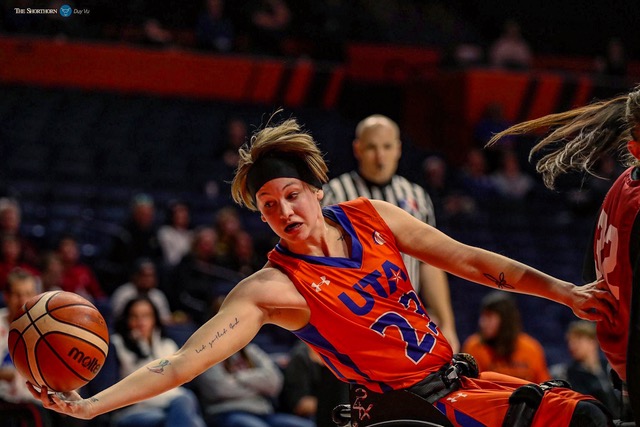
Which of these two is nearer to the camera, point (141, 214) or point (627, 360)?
point (627, 360)

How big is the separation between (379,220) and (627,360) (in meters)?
1.16

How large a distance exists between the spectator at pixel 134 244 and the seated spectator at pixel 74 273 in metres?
0.51

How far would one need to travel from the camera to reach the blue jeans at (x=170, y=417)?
6.94 meters

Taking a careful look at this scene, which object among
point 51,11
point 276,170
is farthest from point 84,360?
point 51,11

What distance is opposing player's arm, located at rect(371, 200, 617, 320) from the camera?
3537mm

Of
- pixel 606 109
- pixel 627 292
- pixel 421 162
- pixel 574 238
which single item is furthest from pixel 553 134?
pixel 421 162

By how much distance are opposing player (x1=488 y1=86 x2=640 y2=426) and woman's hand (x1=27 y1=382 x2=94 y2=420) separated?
172 centimetres

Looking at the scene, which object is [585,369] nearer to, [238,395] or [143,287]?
[238,395]

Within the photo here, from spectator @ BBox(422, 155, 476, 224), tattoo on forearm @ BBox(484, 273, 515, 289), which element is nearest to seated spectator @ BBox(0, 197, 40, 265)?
spectator @ BBox(422, 155, 476, 224)

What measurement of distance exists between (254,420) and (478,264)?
3963mm

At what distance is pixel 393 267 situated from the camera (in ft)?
12.1

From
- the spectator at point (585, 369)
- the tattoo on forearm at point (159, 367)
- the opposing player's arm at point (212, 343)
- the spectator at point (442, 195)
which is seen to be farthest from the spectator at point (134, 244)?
the tattoo on forearm at point (159, 367)

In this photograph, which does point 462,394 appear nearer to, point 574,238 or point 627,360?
point 627,360

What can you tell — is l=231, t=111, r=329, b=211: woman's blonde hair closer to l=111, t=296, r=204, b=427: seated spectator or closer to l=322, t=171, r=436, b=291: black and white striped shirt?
l=322, t=171, r=436, b=291: black and white striped shirt
